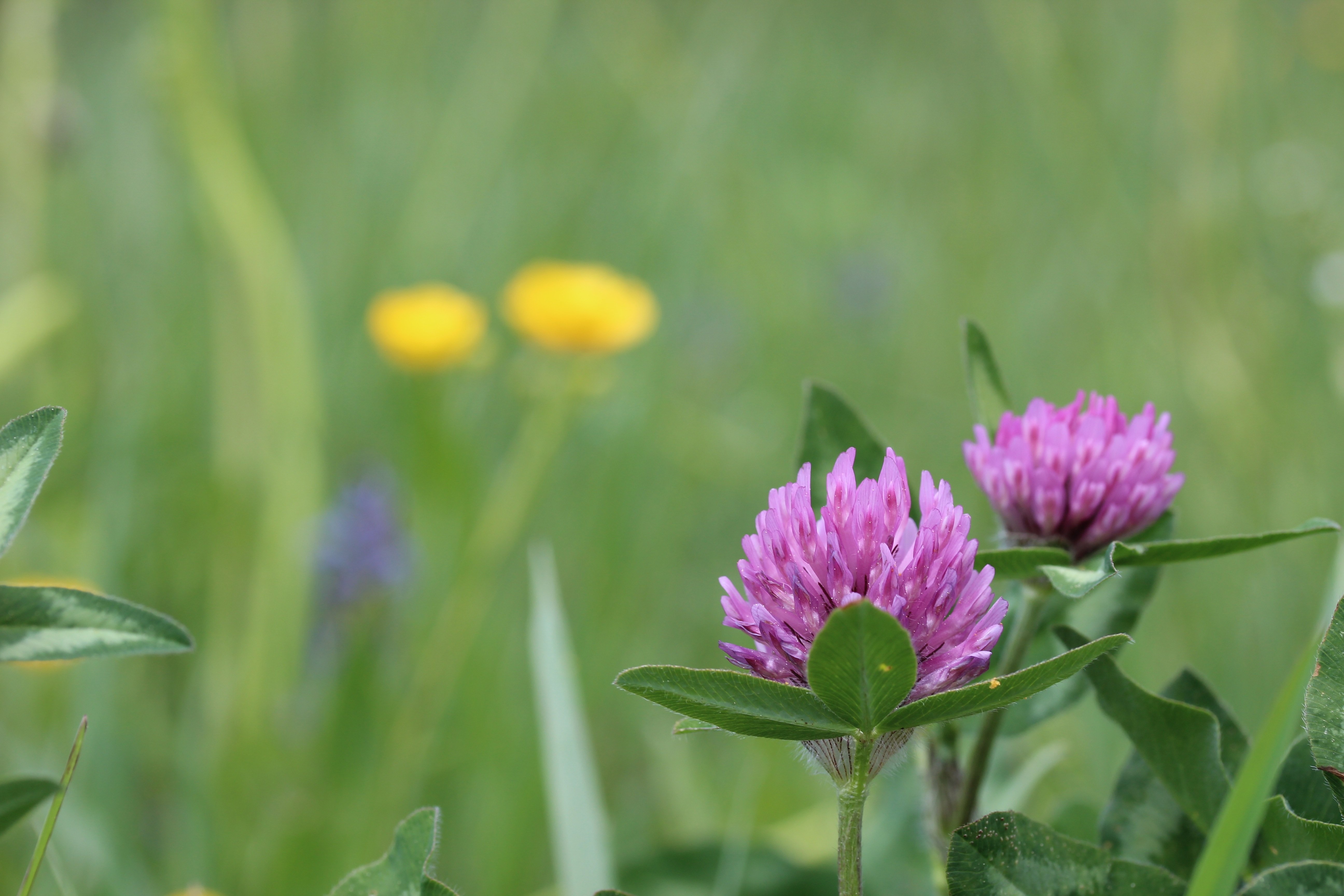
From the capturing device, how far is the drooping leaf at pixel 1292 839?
0.86ft

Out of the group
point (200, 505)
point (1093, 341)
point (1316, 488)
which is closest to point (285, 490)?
point (200, 505)

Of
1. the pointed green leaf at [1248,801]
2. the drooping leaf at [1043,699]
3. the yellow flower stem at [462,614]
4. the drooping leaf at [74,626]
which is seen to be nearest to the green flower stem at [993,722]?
the drooping leaf at [1043,699]

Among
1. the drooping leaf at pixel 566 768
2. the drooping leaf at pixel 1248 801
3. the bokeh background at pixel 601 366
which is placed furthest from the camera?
the bokeh background at pixel 601 366

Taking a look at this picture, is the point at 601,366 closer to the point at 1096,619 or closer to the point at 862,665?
the point at 1096,619

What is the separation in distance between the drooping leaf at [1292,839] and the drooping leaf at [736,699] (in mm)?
117

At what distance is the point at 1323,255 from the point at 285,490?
1476mm

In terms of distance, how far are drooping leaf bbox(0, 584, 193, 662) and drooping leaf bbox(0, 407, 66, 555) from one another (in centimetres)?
2

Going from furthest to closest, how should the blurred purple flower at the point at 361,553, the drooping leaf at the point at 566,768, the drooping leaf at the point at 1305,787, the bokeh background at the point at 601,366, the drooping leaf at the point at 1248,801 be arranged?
the blurred purple flower at the point at 361,553, the bokeh background at the point at 601,366, the drooping leaf at the point at 566,768, the drooping leaf at the point at 1305,787, the drooping leaf at the point at 1248,801

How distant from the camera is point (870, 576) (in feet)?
0.85

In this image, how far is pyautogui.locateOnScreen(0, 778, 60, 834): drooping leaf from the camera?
29cm

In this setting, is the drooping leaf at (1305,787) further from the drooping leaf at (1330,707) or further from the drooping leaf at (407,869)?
the drooping leaf at (407,869)

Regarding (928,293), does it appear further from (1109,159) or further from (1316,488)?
(1316,488)

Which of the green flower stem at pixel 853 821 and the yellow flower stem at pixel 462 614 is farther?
the yellow flower stem at pixel 462 614

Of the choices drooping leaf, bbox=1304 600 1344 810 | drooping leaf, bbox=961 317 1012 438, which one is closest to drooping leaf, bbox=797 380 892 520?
drooping leaf, bbox=961 317 1012 438
